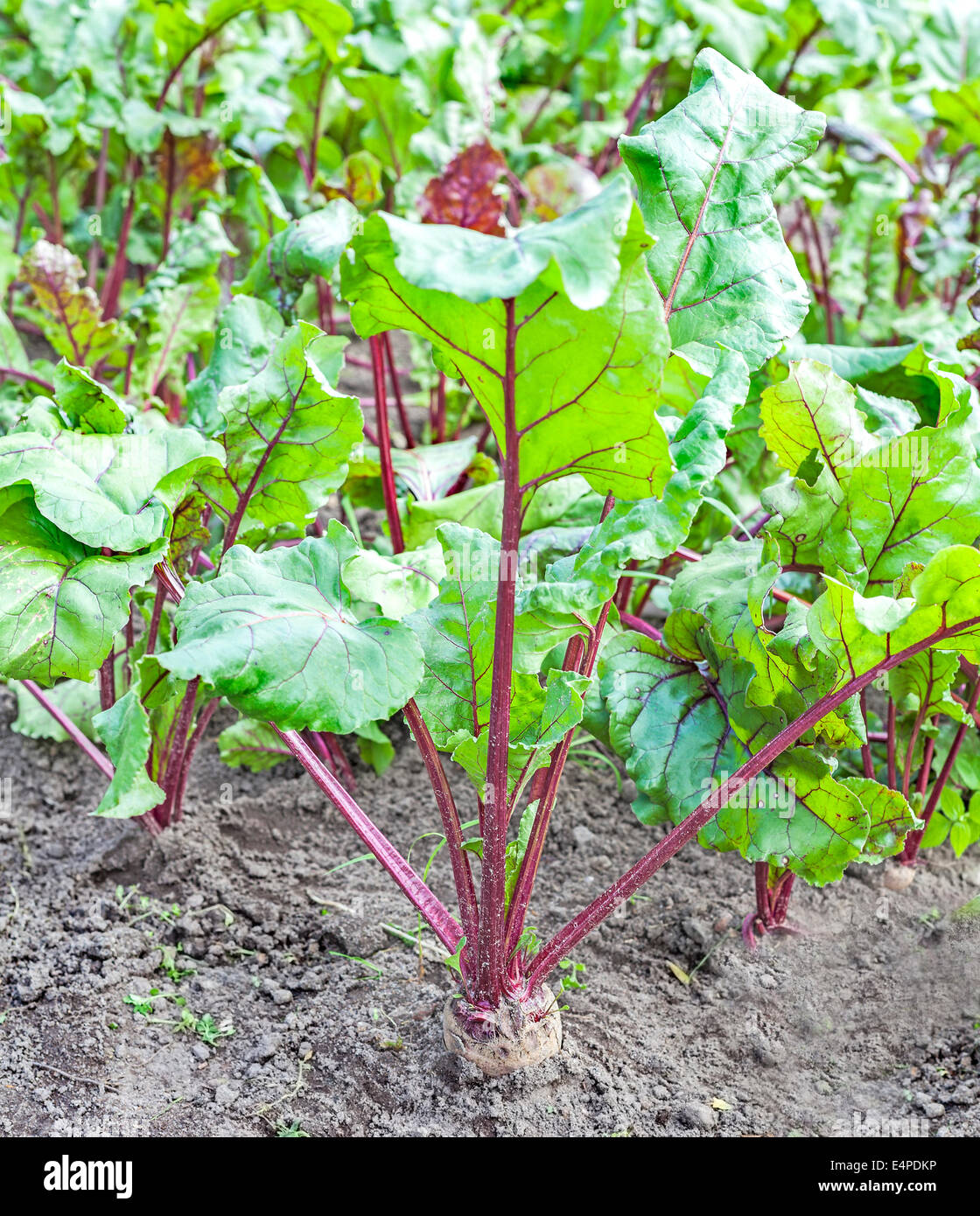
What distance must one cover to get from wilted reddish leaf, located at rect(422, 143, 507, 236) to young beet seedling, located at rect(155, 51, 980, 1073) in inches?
39.6

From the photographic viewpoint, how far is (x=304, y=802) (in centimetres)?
207

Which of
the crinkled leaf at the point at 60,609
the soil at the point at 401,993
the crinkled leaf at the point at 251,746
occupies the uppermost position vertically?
the crinkled leaf at the point at 60,609

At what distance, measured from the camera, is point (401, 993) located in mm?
1634

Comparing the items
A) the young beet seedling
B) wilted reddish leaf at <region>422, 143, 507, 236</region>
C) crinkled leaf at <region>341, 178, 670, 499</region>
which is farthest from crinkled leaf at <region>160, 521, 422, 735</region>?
wilted reddish leaf at <region>422, 143, 507, 236</region>

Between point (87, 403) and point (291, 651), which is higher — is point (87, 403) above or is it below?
above

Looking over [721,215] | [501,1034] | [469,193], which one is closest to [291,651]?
[501,1034]

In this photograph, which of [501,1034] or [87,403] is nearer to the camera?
[501,1034]

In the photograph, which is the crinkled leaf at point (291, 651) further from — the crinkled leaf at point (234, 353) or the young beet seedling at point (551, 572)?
the crinkled leaf at point (234, 353)

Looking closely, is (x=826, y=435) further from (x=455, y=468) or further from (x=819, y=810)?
(x=455, y=468)

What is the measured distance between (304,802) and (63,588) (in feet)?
2.53

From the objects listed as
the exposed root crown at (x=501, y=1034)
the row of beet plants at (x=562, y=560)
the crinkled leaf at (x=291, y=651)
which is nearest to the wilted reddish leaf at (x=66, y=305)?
the row of beet plants at (x=562, y=560)

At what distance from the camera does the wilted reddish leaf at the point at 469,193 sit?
7.96 ft

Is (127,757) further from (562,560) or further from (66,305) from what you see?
(66,305)

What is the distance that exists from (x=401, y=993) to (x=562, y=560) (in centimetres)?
72
